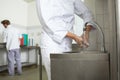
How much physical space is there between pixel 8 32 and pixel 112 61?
11.8 ft

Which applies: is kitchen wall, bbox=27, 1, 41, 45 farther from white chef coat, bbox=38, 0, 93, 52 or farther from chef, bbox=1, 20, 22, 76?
white chef coat, bbox=38, 0, 93, 52

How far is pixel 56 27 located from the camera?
130cm

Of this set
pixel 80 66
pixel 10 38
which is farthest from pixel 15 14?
pixel 80 66

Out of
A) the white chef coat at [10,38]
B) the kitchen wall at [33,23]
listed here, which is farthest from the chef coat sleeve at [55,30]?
the kitchen wall at [33,23]

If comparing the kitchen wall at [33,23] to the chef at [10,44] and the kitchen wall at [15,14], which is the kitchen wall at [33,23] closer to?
the kitchen wall at [15,14]

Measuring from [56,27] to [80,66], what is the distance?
46 centimetres

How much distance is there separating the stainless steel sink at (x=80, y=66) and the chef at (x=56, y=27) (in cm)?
29

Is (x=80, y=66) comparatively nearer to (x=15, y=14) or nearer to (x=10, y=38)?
(x=10, y=38)

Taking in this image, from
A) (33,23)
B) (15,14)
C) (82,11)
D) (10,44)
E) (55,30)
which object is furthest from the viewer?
(33,23)

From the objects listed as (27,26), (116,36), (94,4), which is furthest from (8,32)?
(116,36)

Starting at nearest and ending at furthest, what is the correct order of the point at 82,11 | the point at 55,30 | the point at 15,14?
1. the point at 55,30
2. the point at 82,11
3. the point at 15,14

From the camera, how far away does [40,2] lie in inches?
50.7

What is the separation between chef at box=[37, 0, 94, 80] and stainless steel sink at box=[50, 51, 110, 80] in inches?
11.5

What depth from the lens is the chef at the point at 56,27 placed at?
128cm
